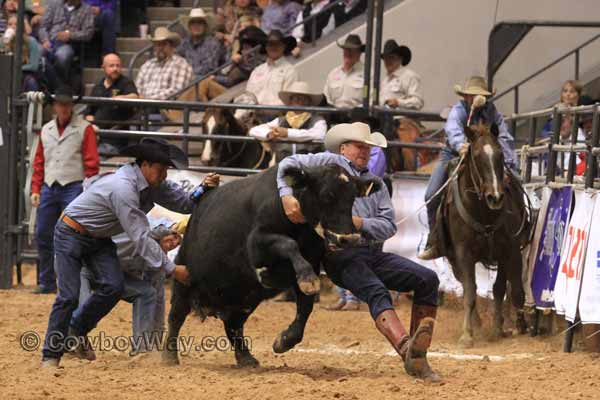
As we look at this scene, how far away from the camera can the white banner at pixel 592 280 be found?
8.62 metres

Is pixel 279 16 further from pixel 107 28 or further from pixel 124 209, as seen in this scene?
pixel 124 209

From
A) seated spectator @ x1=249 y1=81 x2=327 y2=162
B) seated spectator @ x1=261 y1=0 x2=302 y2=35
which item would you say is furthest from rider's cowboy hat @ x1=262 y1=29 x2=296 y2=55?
seated spectator @ x1=249 y1=81 x2=327 y2=162

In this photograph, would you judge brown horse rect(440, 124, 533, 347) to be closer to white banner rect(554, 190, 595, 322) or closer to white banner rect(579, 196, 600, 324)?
white banner rect(554, 190, 595, 322)

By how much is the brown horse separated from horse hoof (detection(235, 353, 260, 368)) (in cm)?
249

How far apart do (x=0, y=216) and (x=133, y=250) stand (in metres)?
5.17

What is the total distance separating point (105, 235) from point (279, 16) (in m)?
8.87

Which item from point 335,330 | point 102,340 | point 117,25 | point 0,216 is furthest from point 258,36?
point 102,340

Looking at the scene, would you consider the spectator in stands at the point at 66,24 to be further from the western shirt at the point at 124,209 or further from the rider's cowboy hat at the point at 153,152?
the rider's cowboy hat at the point at 153,152

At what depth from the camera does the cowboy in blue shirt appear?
7480 mm

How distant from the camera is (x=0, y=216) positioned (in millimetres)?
12773

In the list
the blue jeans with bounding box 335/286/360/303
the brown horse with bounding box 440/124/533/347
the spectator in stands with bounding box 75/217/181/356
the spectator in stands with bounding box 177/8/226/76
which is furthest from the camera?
the spectator in stands with bounding box 177/8/226/76

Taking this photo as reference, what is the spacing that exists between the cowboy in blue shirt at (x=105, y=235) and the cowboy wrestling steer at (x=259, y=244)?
0.82 feet

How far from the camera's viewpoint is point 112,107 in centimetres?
1368

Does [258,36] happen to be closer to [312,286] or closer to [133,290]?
[133,290]
